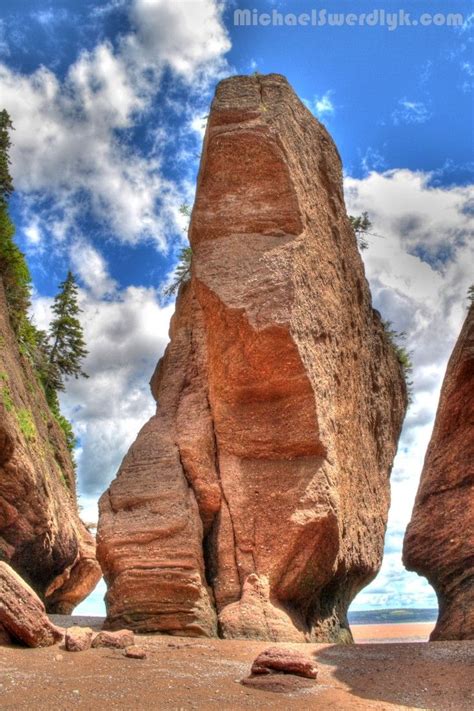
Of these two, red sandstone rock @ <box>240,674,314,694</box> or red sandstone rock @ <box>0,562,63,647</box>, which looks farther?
red sandstone rock @ <box>0,562,63,647</box>

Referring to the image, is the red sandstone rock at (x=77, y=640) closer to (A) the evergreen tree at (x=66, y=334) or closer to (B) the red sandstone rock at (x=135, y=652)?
(B) the red sandstone rock at (x=135, y=652)

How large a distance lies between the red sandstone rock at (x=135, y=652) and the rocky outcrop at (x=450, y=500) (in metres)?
5.59

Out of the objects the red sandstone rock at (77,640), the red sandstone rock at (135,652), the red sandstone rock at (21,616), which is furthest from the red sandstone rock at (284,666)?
the red sandstone rock at (21,616)

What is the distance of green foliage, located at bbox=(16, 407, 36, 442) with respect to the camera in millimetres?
15953

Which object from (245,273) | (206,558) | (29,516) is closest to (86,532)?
(29,516)

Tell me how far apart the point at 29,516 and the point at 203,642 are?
744 centimetres

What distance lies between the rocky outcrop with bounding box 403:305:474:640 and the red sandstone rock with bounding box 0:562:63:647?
21.5 feet

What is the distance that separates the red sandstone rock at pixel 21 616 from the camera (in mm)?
8586

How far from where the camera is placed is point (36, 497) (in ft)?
52.1

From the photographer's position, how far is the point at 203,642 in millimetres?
9727

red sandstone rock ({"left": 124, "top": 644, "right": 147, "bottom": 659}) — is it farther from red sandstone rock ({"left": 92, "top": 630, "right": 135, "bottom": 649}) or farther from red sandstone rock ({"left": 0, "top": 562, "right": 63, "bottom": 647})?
red sandstone rock ({"left": 0, "top": 562, "right": 63, "bottom": 647})

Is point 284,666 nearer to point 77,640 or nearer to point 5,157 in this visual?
point 77,640

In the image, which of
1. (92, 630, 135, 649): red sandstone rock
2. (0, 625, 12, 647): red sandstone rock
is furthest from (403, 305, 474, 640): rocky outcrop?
(0, 625, 12, 647): red sandstone rock

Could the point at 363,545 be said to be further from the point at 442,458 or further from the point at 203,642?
the point at 203,642
